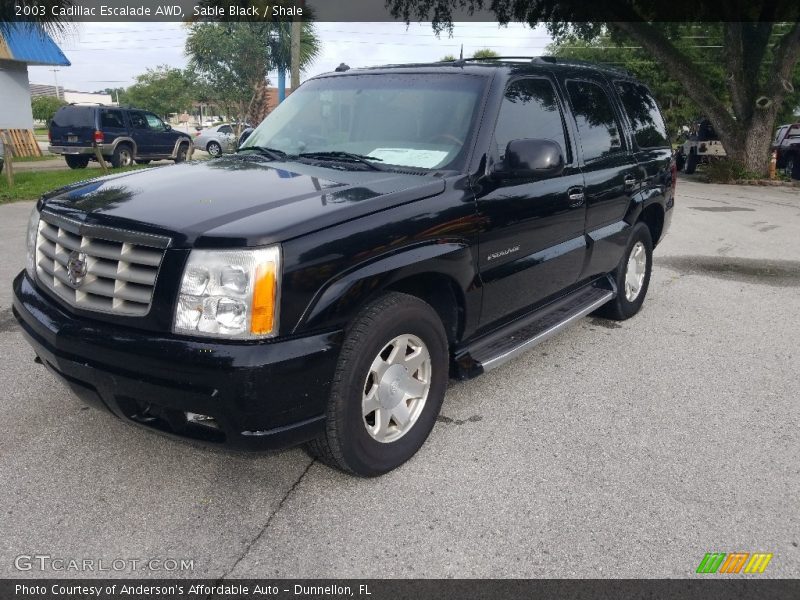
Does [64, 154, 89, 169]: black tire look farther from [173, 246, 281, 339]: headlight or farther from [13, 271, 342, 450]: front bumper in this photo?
[173, 246, 281, 339]: headlight

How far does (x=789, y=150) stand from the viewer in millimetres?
21297

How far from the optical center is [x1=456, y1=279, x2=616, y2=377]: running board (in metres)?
3.45

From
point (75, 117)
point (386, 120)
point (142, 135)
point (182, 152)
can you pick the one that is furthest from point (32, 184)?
point (386, 120)

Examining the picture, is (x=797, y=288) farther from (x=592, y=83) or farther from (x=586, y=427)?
(x=586, y=427)

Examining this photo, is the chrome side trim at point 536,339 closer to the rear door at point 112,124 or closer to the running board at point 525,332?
the running board at point 525,332

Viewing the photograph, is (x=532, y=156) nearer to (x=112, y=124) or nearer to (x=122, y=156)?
(x=112, y=124)

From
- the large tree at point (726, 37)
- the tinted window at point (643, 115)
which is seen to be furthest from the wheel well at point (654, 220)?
the large tree at point (726, 37)

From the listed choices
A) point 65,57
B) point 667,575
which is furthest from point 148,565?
point 65,57

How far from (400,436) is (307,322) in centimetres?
87

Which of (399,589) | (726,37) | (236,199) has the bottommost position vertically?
(399,589)

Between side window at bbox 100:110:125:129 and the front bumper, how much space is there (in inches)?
770

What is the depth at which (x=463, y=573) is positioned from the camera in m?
2.44

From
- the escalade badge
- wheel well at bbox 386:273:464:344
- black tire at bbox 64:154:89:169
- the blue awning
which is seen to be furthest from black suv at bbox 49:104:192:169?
wheel well at bbox 386:273:464:344

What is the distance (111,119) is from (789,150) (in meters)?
21.4
